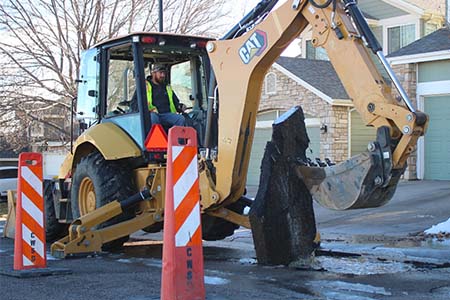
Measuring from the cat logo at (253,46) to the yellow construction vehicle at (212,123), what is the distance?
0.04ft

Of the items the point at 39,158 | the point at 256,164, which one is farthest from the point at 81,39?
the point at 39,158

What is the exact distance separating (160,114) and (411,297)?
4435 millimetres

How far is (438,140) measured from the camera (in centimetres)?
1980

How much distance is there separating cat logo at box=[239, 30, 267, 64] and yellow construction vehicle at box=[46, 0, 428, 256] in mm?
13

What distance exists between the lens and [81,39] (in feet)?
83.0

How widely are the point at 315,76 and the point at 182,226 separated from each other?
1821 cm

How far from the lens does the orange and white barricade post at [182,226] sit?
5.78 m

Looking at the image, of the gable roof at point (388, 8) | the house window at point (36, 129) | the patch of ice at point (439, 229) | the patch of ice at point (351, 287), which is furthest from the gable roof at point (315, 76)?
the patch of ice at point (351, 287)

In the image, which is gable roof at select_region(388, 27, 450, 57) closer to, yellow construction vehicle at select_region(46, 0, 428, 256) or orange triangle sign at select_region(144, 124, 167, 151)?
yellow construction vehicle at select_region(46, 0, 428, 256)

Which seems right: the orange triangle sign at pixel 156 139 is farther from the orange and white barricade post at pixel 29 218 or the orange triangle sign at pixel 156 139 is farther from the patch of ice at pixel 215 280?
the patch of ice at pixel 215 280

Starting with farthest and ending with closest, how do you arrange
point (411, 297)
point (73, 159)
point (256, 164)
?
point (256, 164) < point (73, 159) < point (411, 297)

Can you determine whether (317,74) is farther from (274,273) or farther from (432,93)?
(274,273)

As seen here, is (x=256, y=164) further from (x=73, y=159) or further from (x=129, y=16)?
(x=73, y=159)

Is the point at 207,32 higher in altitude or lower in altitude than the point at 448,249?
higher
